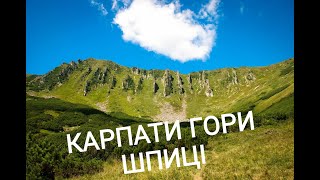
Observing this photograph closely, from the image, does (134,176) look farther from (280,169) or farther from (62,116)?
(62,116)

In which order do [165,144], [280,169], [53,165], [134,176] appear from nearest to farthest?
[280,169]
[134,176]
[53,165]
[165,144]

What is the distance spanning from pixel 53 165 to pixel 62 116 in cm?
16289

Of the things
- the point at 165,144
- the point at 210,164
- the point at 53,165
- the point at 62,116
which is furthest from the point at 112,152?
the point at 62,116

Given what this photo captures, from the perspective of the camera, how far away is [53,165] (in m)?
42.1

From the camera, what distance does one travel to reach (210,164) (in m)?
40.5

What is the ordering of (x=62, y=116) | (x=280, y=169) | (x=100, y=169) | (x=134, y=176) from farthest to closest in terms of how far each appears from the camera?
(x=62, y=116)
(x=100, y=169)
(x=134, y=176)
(x=280, y=169)

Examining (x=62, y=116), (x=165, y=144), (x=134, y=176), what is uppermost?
(x=62, y=116)
